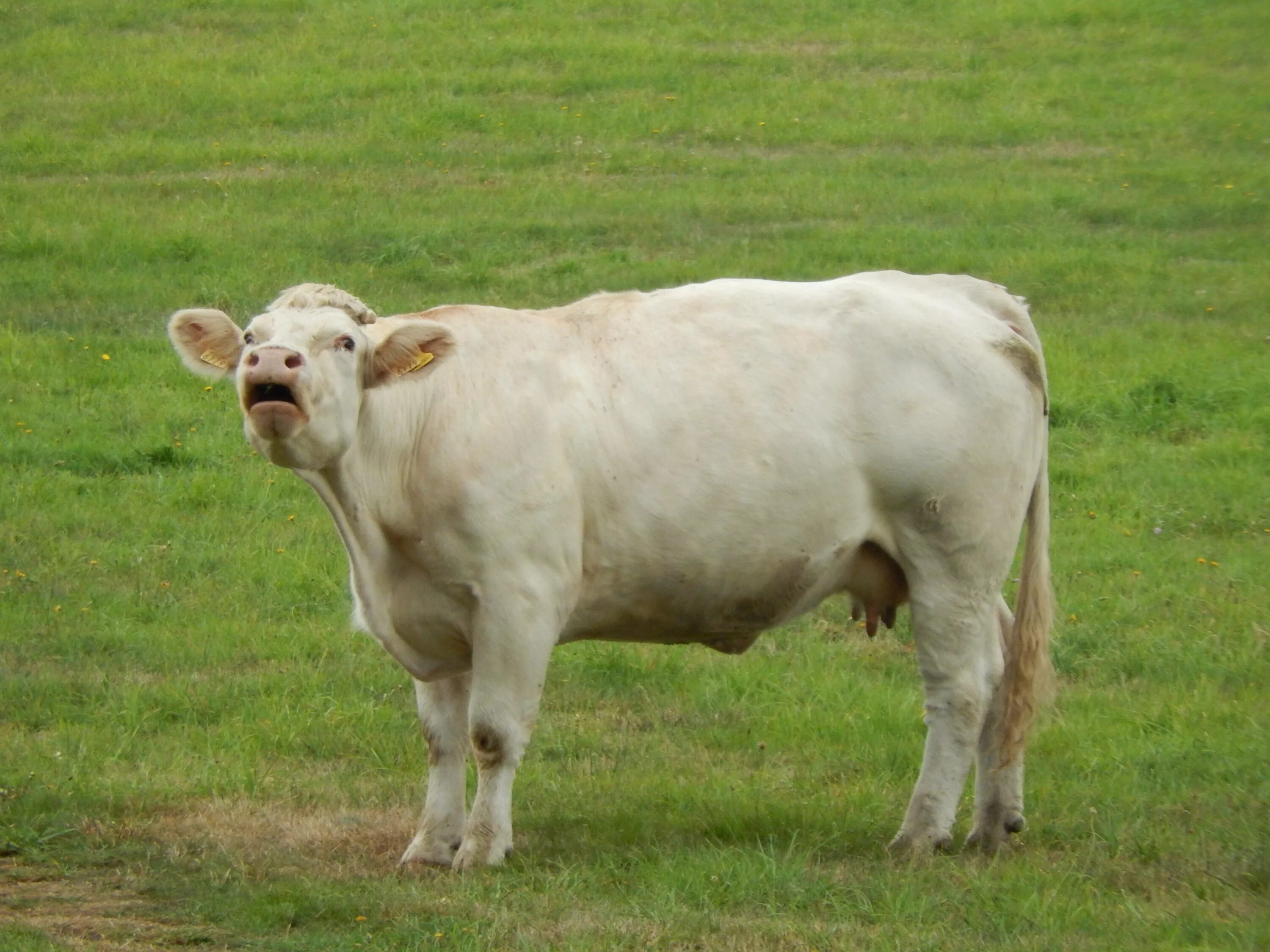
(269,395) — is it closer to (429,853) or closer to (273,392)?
(273,392)

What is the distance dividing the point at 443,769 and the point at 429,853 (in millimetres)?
313

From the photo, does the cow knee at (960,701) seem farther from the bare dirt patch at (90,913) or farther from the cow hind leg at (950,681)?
the bare dirt patch at (90,913)

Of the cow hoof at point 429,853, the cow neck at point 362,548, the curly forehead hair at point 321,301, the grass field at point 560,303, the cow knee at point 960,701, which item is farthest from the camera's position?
the cow knee at point 960,701

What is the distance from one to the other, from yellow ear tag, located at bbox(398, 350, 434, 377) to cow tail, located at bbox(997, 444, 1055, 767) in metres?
2.48

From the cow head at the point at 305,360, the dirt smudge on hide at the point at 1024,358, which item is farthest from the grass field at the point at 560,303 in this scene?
the dirt smudge on hide at the point at 1024,358

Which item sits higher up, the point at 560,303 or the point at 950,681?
the point at 950,681

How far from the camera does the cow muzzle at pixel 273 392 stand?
18.5 feet

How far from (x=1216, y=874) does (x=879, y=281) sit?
2.59m

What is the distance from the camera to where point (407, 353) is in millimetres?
6207

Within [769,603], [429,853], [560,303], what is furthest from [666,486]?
[560,303]

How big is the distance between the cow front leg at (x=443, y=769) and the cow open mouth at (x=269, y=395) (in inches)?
55.8

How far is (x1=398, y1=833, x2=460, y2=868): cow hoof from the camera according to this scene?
6469mm

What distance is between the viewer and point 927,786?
6.65 meters

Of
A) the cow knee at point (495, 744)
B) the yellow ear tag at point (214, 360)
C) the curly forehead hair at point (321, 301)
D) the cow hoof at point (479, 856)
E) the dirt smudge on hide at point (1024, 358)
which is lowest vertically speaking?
the cow hoof at point (479, 856)
